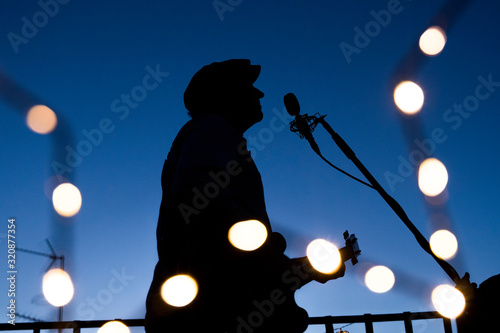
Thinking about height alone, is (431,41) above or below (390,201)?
above

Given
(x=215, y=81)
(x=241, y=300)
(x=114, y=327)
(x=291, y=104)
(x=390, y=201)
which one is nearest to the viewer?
(x=241, y=300)

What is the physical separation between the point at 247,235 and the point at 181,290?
0.26m

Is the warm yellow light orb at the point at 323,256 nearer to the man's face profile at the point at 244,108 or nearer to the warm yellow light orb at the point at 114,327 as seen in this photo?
the man's face profile at the point at 244,108

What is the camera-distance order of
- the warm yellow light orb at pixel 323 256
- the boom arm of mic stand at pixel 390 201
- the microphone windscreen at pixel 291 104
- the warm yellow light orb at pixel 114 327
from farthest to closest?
1. the warm yellow light orb at pixel 114 327
2. the microphone windscreen at pixel 291 104
3. the boom arm of mic stand at pixel 390 201
4. the warm yellow light orb at pixel 323 256

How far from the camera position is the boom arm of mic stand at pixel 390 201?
2.12m

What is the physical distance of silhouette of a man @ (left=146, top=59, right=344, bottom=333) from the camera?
1.26m

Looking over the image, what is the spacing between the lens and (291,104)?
2.77 m

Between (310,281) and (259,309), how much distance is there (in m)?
0.37

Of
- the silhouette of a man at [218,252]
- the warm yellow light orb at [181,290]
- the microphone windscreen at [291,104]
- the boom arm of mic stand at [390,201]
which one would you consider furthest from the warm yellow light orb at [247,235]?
the microphone windscreen at [291,104]

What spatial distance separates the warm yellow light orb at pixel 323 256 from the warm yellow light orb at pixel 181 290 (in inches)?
19.7

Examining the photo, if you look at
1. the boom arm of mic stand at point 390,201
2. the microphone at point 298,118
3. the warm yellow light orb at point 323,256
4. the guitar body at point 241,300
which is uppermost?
the microphone at point 298,118

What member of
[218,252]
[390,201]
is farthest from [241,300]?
[390,201]

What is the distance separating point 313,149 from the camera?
9.45 feet

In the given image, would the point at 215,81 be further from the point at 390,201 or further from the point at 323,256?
the point at 390,201
